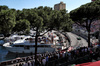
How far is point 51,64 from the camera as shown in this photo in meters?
10.5

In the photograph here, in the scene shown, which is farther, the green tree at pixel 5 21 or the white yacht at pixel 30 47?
the white yacht at pixel 30 47

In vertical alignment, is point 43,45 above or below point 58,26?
below

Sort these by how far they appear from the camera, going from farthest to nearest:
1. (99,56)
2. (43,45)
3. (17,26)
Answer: (43,45) < (99,56) < (17,26)

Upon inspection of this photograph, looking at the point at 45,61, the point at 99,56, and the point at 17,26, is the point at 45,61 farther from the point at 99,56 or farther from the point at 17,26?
the point at 99,56

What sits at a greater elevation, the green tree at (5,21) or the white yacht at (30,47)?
the green tree at (5,21)

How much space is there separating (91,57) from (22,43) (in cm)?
1248

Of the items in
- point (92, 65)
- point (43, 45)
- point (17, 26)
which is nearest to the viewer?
point (92, 65)

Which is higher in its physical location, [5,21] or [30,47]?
[5,21]

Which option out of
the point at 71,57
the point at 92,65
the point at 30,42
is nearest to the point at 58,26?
the point at 71,57

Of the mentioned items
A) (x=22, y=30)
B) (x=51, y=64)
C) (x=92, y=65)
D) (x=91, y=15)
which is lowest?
(x=51, y=64)

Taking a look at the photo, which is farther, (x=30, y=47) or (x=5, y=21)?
(x=30, y=47)

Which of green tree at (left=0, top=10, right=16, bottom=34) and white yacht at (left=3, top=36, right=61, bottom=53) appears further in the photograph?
white yacht at (left=3, top=36, right=61, bottom=53)

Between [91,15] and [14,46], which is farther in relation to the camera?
[14,46]

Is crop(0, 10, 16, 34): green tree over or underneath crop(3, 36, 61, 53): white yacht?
over
